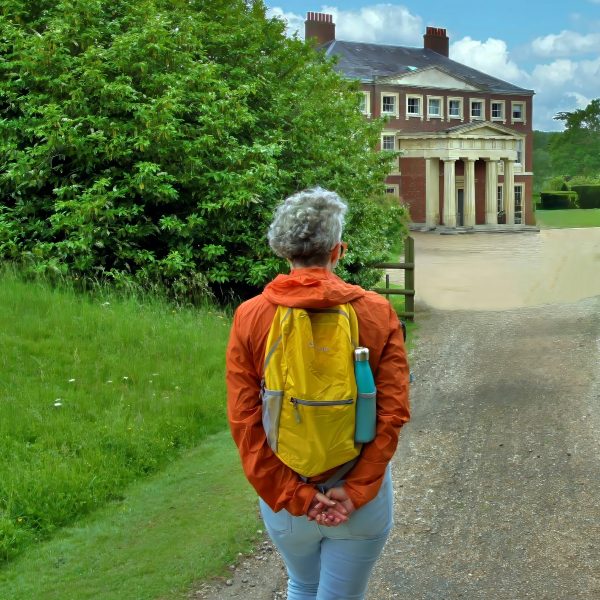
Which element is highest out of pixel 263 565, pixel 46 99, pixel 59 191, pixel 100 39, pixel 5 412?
pixel 100 39

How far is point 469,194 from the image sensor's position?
185 ft

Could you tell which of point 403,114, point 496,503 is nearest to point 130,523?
point 496,503

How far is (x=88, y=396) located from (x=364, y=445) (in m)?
5.49

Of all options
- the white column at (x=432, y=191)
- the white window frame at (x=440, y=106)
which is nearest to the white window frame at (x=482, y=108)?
the white window frame at (x=440, y=106)

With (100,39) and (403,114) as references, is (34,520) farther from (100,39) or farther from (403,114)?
(403,114)

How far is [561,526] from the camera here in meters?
5.86

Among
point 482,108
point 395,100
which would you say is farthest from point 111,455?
point 482,108

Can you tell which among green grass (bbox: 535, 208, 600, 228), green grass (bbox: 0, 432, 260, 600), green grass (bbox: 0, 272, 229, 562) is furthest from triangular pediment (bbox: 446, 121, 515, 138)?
green grass (bbox: 0, 432, 260, 600)

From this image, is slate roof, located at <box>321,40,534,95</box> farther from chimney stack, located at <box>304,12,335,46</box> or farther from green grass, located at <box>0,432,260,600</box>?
green grass, located at <box>0,432,260,600</box>

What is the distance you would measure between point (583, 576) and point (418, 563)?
0.97m

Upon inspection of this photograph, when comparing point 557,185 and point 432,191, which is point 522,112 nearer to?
point 557,185

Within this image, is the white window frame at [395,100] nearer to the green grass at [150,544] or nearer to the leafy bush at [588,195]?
the leafy bush at [588,195]

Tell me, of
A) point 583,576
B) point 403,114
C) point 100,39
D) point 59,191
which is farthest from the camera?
point 403,114

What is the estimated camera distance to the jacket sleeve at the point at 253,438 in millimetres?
3061
